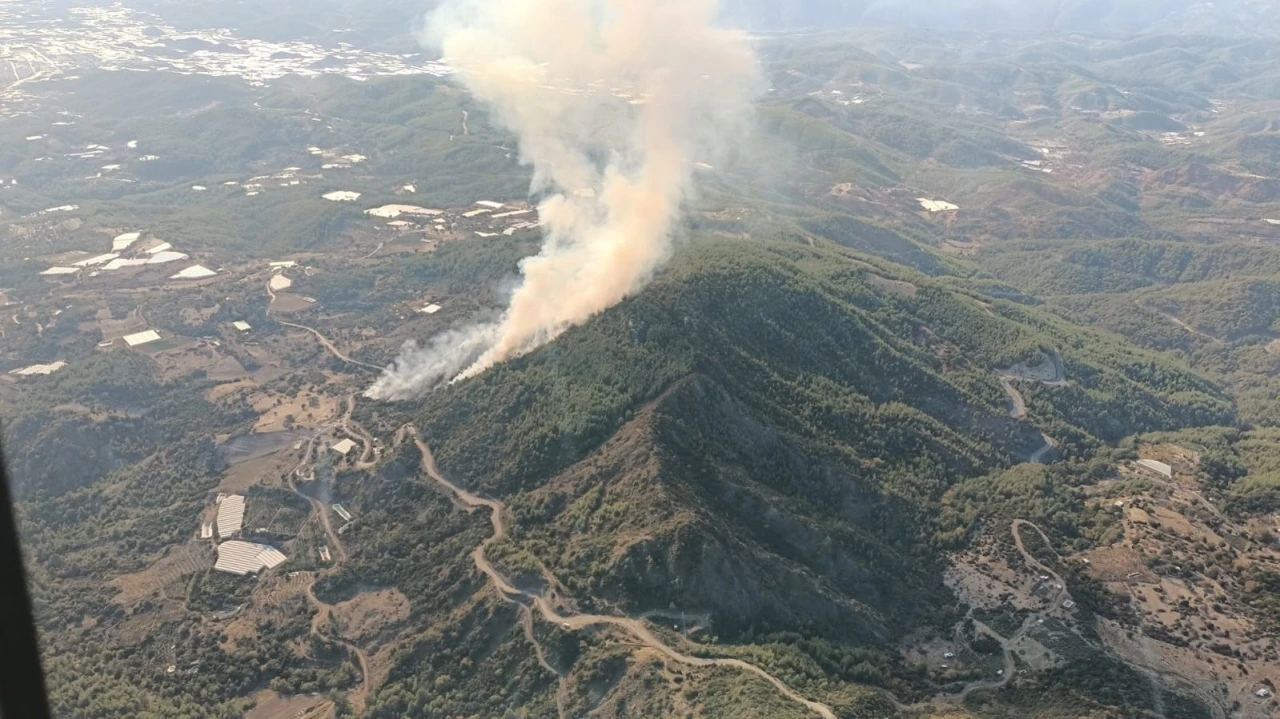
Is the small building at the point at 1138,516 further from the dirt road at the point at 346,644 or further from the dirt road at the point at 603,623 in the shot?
the dirt road at the point at 346,644

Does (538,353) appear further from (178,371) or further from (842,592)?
(178,371)

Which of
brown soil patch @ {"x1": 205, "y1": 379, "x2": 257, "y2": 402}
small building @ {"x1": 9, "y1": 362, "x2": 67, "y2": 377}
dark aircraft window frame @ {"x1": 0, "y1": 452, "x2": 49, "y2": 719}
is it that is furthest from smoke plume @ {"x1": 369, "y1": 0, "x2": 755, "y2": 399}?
dark aircraft window frame @ {"x1": 0, "y1": 452, "x2": 49, "y2": 719}

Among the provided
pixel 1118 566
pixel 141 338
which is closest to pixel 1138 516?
pixel 1118 566

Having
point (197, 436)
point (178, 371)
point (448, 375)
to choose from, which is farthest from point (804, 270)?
point (178, 371)

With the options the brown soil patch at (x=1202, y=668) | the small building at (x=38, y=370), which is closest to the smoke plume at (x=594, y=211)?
the small building at (x=38, y=370)

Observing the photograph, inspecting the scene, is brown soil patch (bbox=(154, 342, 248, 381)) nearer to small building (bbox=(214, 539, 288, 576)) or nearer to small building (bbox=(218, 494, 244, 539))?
small building (bbox=(218, 494, 244, 539))

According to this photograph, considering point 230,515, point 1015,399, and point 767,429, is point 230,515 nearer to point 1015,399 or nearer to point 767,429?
point 767,429
